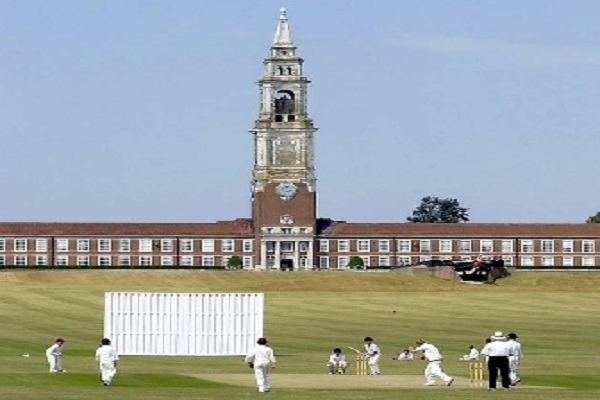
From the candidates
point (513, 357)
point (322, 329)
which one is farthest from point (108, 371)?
point (322, 329)

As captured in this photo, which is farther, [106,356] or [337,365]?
[337,365]

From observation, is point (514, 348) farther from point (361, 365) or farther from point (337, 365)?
point (361, 365)

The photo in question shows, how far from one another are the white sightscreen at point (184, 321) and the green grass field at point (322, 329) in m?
0.85

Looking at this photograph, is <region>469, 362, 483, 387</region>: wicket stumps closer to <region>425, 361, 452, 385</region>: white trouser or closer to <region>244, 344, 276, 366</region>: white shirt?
<region>425, 361, 452, 385</region>: white trouser

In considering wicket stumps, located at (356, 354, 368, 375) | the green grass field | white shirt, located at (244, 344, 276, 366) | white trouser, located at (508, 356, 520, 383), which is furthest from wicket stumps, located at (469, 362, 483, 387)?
white shirt, located at (244, 344, 276, 366)

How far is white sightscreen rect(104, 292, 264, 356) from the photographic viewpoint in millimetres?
71375

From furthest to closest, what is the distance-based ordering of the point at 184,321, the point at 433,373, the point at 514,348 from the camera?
the point at 184,321
the point at 433,373
the point at 514,348

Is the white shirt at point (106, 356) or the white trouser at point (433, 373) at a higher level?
the white shirt at point (106, 356)

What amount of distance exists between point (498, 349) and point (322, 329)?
151 ft

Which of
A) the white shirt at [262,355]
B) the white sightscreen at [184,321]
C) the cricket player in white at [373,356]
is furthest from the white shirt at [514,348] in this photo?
the white sightscreen at [184,321]

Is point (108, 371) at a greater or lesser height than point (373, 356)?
lesser

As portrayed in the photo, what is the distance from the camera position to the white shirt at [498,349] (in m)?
54.4

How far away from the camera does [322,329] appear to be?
329ft

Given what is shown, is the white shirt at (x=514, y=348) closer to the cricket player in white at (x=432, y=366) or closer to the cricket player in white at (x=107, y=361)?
the cricket player in white at (x=432, y=366)
